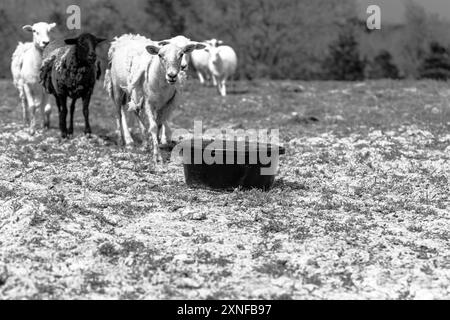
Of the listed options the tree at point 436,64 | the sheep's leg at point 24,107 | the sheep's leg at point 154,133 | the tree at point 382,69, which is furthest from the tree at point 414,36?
the sheep's leg at point 154,133

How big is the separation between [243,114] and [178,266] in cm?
1127

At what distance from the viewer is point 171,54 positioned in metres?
9.89

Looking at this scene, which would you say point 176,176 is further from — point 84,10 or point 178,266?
point 84,10

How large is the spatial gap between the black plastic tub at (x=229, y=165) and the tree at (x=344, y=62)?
1314 inches

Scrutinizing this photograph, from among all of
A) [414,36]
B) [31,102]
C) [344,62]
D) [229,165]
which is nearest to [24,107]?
[31,102]

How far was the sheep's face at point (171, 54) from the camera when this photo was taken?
9758mm

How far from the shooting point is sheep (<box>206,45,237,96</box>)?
21.9 m

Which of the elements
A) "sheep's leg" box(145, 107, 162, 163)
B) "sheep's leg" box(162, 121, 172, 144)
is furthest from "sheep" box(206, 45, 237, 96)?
"sheep's leg" box(145, 107, 162, 163)

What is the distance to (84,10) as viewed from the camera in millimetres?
43562

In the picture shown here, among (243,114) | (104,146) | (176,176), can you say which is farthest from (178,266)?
(243,114)

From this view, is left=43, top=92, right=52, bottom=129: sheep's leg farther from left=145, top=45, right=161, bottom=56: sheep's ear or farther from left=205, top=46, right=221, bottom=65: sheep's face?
left=205, top=46, right=221, bottom=65: sheep's face

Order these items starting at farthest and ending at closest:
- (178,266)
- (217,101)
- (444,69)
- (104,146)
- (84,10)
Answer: (84,10) < (444,69) < (217,101) < (104,146) < (178,266)

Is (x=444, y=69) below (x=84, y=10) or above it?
below

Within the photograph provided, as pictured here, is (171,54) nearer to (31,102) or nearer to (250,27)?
(31,102)
